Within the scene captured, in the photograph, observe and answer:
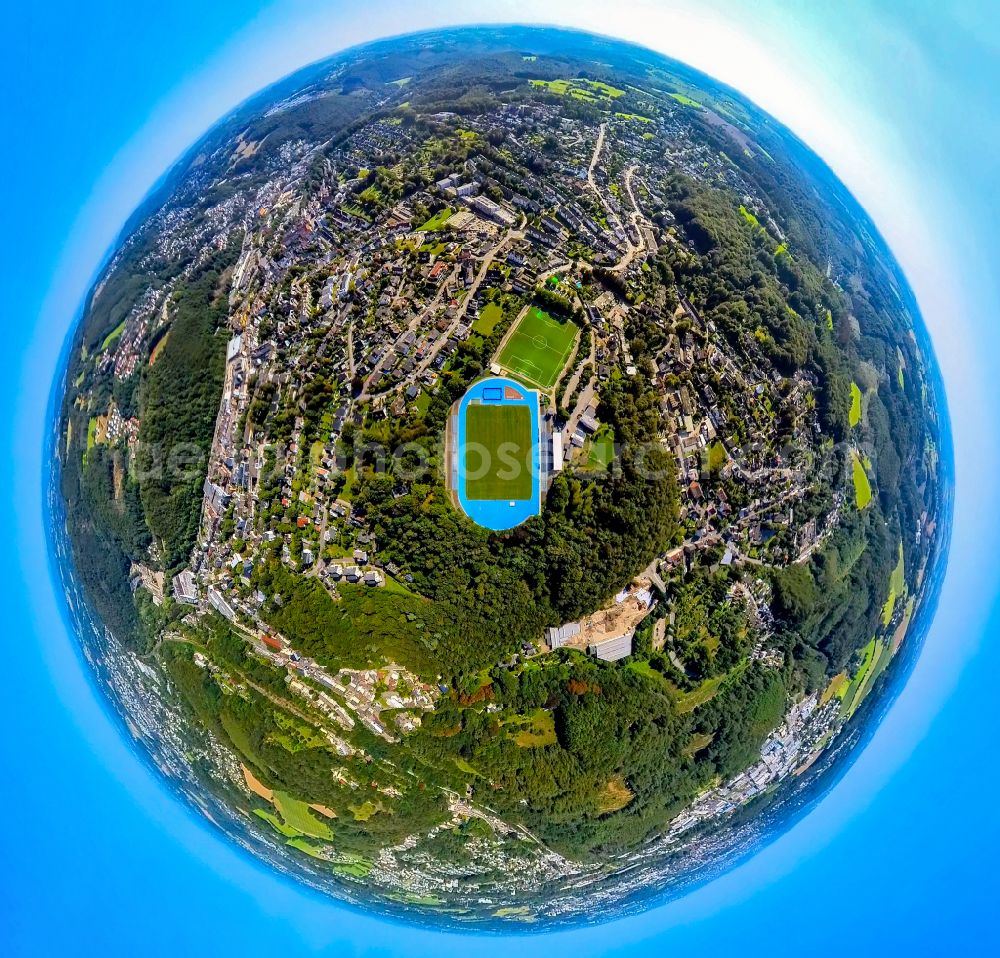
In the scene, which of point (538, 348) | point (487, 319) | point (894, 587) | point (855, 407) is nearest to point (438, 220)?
point (487, 319)

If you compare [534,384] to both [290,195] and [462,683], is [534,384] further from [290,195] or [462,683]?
[290,195]

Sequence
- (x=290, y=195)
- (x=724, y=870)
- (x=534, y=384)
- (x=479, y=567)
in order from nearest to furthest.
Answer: (x=479, y=567) < (x=534, y=384) < (x=290, y=195) < (x=724, y=870)

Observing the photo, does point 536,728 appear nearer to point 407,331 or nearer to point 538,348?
point 538,348

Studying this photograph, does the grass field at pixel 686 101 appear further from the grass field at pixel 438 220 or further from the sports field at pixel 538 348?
the sports field at pixel 538 348

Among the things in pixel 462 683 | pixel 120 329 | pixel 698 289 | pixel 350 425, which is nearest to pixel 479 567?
pixel 462 683

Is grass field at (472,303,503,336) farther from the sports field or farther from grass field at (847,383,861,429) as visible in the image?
grass field at (847,383,861,429)

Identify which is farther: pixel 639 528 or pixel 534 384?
pixel 534 384
